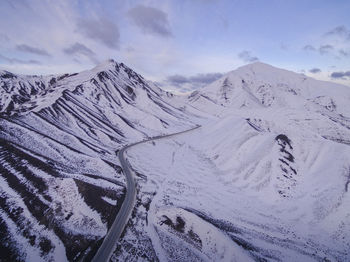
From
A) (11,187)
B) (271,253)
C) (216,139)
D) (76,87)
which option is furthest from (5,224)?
(76,87)

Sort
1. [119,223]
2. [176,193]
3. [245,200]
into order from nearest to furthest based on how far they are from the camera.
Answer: [119,223], [245,200], [176,193]

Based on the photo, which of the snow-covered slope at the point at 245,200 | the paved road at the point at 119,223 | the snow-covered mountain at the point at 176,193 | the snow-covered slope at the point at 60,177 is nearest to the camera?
the paved road at the point at 119,223

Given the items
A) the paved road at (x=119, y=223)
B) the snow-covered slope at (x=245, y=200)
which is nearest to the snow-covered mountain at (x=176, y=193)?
the snow-covered slope at (x=245, y=200)

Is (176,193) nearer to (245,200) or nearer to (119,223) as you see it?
(245,200)

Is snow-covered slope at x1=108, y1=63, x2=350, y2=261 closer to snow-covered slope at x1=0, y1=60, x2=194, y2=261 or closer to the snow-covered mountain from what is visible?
the snow-covered mountain

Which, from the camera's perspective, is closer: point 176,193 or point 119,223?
point 119,223

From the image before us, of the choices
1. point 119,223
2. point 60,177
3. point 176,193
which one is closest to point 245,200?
point 176,193

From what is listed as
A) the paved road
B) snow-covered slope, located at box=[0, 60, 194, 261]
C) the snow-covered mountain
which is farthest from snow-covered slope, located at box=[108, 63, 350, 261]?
snow-covered slope, located at box=[0, 60, 194, 261]

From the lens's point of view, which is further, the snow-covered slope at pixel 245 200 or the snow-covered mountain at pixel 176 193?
the snow-covered slope at pixel 245 200

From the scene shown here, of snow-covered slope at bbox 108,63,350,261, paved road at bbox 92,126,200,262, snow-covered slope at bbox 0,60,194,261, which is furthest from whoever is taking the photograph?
snow-covered slope at bbox 108,63,350,261

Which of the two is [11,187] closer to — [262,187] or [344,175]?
[262,187]

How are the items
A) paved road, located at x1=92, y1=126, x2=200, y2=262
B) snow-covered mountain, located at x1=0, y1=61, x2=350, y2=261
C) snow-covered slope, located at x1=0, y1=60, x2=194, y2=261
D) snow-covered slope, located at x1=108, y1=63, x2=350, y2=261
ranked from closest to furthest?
paved road, located at x1=92, y1=126, x2=200, y2=262 → snow-covered slope, located at x1=0, y1=60, x2=194, y2=261 → snow-covered mountain, located at x1=0, y1=61, x2=350, y2=261 → snow-covered slope, located at x1=108, y1=63, x2=350, y2=261

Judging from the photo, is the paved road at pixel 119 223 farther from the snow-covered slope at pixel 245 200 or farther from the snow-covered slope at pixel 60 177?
the snow-covered slope at pixel 245 200
